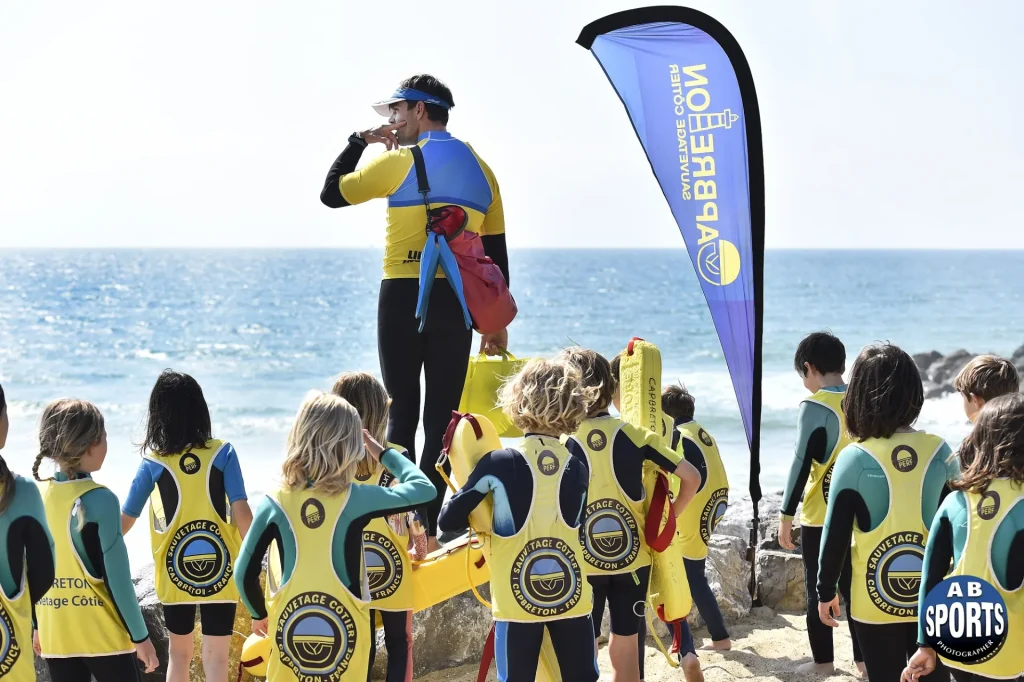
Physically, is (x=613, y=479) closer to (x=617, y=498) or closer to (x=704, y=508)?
(x=617, y=498)

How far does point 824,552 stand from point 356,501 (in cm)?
166

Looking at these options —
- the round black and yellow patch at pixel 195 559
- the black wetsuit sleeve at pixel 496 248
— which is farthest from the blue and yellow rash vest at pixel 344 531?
the black wetsuit sleeve at pixel 496 248

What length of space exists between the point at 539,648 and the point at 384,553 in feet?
2.17

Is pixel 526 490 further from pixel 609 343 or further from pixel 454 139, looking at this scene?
pixel 609 343

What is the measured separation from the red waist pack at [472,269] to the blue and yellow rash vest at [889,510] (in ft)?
5.38

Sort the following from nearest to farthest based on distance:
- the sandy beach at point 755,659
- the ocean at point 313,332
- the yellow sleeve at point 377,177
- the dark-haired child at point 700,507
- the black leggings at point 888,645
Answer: the black leggings at point 888,645
the yellow sleeve at point 377,177
the sandy beach at point 755,659
the dark-haired child at point 700,507
the ocean at point 313,332

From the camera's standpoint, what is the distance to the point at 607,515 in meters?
4.28

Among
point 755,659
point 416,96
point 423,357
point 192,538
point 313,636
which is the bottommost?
point 755,659

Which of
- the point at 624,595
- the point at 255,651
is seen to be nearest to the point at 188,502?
the point at 255,651

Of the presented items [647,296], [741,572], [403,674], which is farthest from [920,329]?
[403,674]

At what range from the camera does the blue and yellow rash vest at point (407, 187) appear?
15.5 feet

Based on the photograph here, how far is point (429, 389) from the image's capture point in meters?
4.84

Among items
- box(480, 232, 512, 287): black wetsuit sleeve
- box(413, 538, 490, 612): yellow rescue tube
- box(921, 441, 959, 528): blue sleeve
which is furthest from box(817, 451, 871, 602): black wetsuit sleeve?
box(480, 232, 512, 287): black wetsuit sleeve

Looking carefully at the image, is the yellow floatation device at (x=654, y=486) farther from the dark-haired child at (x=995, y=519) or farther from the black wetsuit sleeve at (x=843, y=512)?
the dark-haired child at (x=995, y=519)
